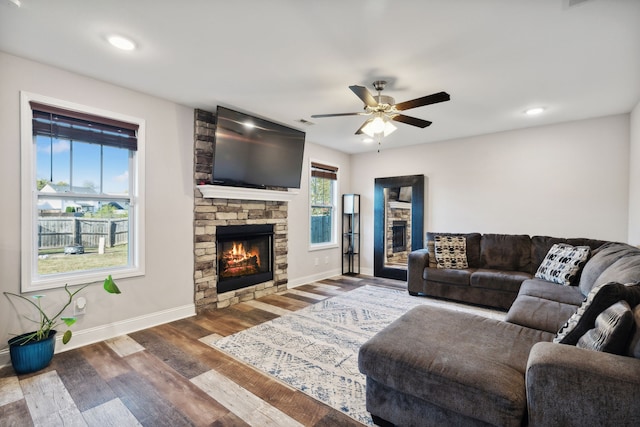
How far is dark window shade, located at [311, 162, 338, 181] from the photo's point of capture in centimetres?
535

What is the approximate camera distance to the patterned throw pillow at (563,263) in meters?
3.15

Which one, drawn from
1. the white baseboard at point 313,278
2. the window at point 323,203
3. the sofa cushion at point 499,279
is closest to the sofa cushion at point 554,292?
the sofa cushion at point 499,279

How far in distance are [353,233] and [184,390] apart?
4.30 m

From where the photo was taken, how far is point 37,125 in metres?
2.53

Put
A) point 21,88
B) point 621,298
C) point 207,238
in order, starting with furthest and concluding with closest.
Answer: point 207,238 → point 21,88 → point 621,298

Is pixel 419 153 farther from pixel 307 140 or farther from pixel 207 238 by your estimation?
pixel 207 238

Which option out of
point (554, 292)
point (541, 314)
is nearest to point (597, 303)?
point (541, 314)

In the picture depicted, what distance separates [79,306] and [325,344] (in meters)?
2.26

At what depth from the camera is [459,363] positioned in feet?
4.81

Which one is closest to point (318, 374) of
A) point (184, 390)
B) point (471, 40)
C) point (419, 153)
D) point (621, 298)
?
point (184, 390)

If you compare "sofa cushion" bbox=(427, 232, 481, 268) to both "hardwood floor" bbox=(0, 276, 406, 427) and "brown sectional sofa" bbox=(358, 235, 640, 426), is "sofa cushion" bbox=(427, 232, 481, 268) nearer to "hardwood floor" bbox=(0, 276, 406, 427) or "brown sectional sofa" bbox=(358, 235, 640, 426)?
"brown sectional sofa" bbox=(358, 235, 640, 426)

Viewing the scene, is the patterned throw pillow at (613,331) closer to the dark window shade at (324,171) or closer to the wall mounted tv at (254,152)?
the wall mounted tv at (254,152)

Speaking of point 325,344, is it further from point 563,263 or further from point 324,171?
point 324,171

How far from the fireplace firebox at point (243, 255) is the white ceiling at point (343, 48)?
5.40 ft
